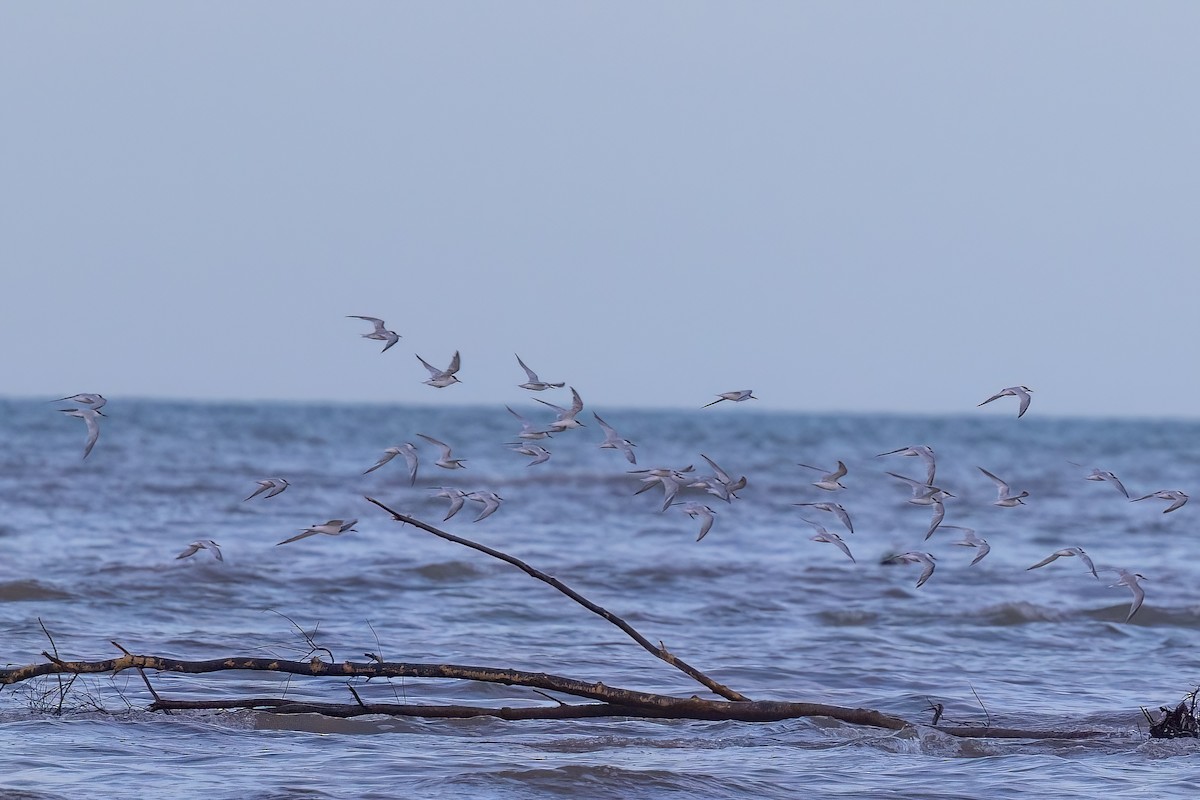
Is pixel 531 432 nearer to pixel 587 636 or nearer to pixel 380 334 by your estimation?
pixel 380 334

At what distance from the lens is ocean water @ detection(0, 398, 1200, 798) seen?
559 centimetres

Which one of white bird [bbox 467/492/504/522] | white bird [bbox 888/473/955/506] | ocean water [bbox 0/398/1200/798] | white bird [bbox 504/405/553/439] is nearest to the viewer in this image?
ocean water [bbox 0/398/1200/798]

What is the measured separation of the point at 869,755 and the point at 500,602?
15.5 feet

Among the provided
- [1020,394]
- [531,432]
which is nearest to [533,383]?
[531,432]

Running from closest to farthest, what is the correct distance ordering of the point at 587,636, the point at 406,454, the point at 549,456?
the point at 549,456, the point at 406,454, the point at 587,636

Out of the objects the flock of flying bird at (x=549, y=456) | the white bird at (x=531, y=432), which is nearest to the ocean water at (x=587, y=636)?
the flock of flying bird at (x=549, y=456)

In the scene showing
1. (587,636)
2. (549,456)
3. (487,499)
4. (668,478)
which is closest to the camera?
(549,456)

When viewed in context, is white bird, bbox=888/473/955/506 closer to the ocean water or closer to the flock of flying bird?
the flock of flying bird

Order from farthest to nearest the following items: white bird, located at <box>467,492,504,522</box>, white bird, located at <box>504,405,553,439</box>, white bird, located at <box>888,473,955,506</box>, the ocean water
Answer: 1. white bird, located at <box>467,492,504,522</box>
2. white bird, located at <box>888,473,955,506</box>
3. white bird, located at <box>504,405,553,439</box>
4. the ocean water

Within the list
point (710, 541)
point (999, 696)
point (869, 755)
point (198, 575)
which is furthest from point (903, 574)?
point (869, 755)

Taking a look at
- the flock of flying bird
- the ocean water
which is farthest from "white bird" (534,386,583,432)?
the ocean water

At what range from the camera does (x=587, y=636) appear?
9078 millimetres

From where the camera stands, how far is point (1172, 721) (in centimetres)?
626

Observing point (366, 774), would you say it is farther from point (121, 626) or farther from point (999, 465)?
point (999, 465)
